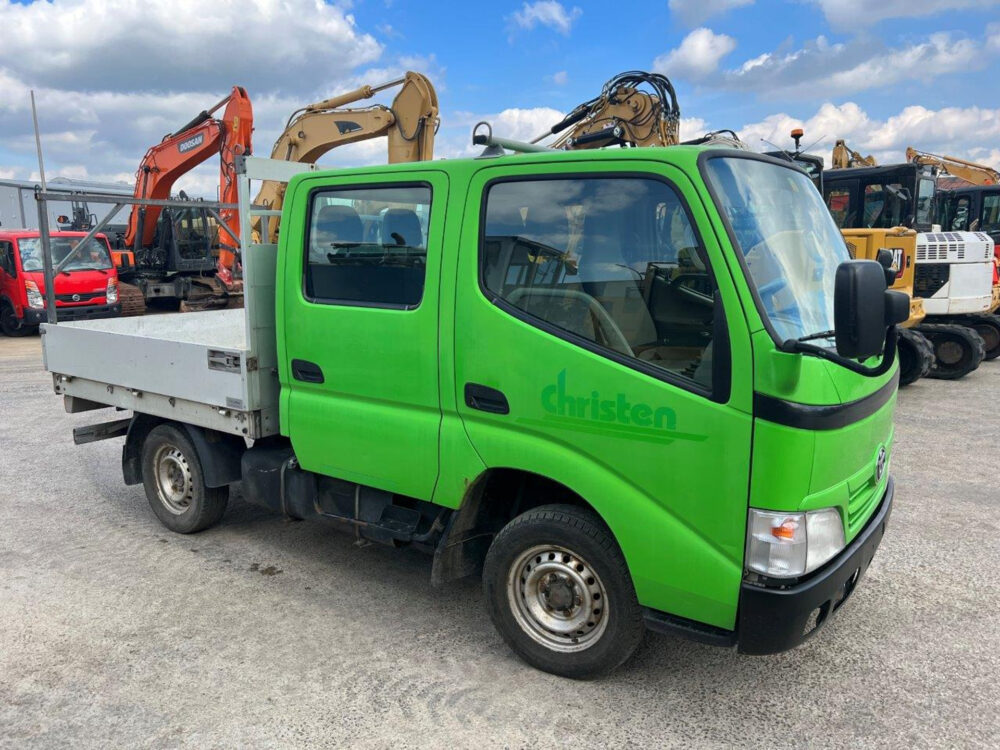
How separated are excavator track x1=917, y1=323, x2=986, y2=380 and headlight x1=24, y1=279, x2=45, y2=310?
1573 cm

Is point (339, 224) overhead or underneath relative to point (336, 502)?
overhead

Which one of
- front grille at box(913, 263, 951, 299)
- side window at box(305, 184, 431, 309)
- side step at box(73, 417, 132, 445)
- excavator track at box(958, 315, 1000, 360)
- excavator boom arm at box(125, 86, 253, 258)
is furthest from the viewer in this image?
excavator boom arm at box(125, 86, 253, 258)

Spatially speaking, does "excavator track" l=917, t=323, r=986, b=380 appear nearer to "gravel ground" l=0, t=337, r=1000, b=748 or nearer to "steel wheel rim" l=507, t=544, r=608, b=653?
"gravel ground" l=0, t=337, r=1000, b=748

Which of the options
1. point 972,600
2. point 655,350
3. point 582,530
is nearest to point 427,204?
point 655,350

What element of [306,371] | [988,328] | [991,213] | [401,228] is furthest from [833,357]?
[991,213]

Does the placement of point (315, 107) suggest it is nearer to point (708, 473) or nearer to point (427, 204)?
point (427, 204)

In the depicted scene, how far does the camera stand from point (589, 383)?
123 inches

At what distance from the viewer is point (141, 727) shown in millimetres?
3172

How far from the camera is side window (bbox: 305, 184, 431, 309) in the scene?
3691 mm

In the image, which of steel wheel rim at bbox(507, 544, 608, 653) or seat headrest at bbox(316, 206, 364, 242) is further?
seat headrest at bbox(316, 206, 364, 242)

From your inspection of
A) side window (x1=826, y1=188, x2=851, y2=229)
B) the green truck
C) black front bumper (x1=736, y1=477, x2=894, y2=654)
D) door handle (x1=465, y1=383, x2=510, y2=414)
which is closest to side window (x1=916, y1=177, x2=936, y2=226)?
side window (x1=826, y1=188, x2=851, y2=229)

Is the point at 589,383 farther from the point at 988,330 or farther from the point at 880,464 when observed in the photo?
the point at 988,330

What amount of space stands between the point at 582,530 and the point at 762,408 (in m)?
0.94

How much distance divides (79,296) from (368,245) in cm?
1377
